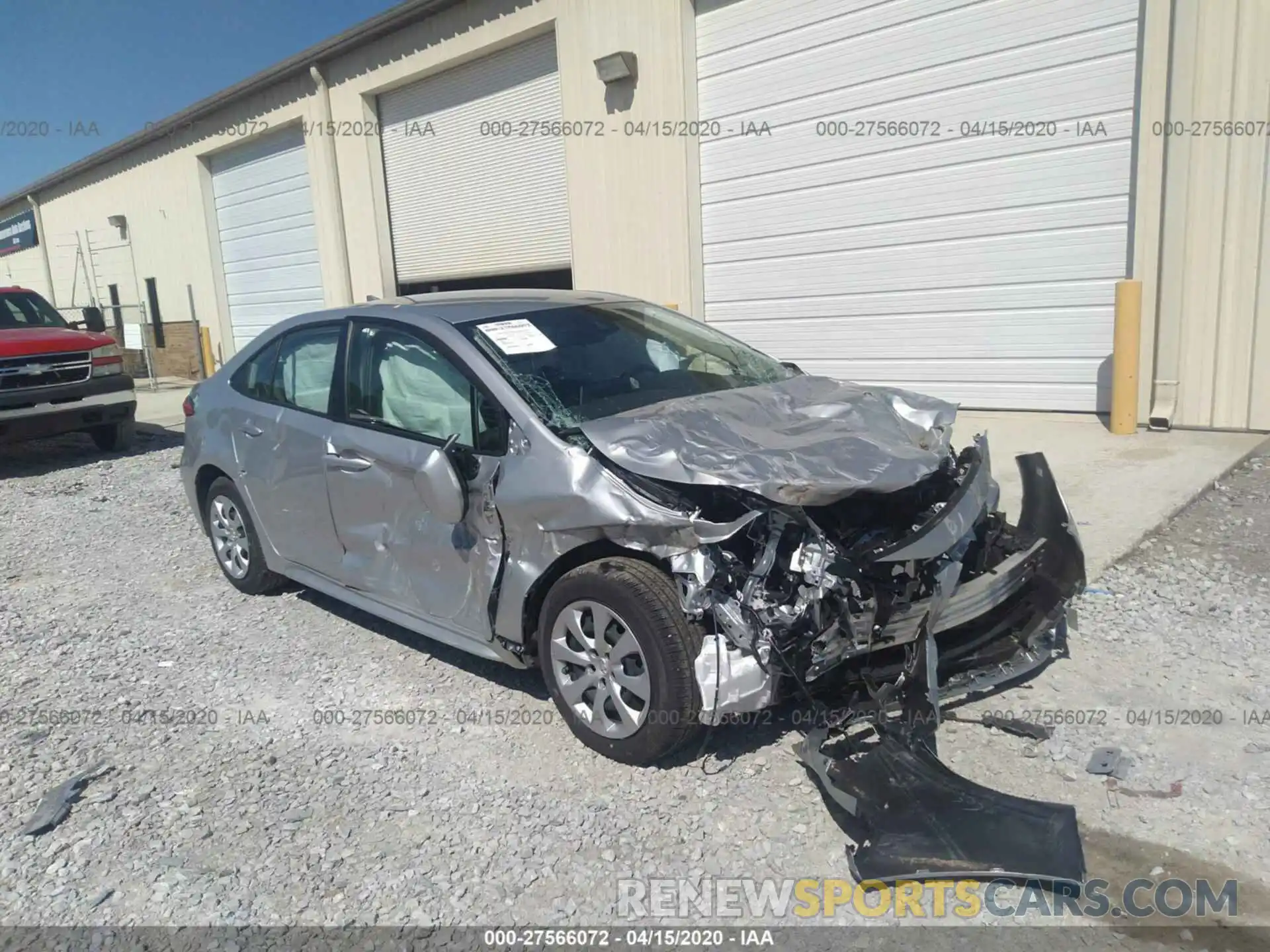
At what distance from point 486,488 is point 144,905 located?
5.58 ft

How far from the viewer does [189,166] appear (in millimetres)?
18625

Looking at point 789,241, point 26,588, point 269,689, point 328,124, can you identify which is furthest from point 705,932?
point 328,124

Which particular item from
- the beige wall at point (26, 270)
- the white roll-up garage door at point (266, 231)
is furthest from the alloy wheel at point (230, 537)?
the beige wall at point (26, 270)

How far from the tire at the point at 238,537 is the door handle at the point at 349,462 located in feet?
3.56

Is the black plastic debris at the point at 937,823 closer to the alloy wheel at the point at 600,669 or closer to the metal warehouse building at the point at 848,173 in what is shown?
the alloy wheel at the point at 600,669

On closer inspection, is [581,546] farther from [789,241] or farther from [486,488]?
[789,241]

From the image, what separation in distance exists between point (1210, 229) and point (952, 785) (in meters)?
6.14

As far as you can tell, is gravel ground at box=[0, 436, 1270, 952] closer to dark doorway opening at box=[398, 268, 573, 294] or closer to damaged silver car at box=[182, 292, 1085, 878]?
damaged silver car at box=[182, 292, 1085, 878]

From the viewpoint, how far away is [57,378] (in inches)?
382

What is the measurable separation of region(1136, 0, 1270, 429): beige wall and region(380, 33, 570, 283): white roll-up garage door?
7.04 meters

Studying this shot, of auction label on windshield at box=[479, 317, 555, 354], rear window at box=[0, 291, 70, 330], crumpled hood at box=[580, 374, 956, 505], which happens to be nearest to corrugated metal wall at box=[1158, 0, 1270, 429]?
crumpled hood at box=[580, 374, 956, 505]

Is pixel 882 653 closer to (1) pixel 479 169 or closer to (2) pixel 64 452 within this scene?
(2) pixel 64 452

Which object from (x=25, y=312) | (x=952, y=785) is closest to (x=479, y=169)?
(x=25, y=312)

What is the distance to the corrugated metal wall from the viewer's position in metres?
6.95
